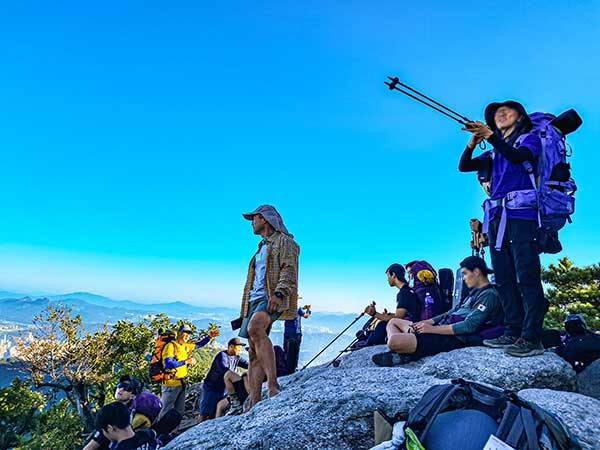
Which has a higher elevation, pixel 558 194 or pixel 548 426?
pixel 558 194

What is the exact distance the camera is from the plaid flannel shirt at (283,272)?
5270 millimetres

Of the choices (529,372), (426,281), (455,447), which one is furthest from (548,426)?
(426,281)

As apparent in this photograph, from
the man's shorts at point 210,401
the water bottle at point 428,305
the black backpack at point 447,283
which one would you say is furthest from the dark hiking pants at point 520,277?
the man's shorts at point 210,401

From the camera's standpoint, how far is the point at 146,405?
7.38m

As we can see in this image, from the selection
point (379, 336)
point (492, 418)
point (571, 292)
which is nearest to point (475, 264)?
point (379, 336)

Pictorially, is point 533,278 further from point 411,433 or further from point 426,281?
point 426,281

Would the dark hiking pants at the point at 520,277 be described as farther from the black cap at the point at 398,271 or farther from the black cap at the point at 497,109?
the black cap at the point at 398,271

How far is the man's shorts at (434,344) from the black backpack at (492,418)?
11.5ft

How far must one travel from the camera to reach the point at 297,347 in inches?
397

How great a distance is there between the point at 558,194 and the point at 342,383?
3.31 metres

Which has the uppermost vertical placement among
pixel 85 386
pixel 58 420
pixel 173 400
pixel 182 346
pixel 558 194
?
pixel 558 194

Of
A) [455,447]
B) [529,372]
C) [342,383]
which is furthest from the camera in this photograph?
[529,372]

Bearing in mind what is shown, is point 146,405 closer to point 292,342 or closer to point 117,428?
point 117,428

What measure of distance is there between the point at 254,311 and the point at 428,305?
4.85 metres
